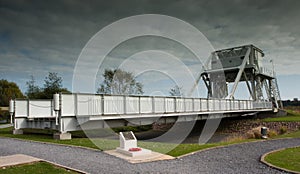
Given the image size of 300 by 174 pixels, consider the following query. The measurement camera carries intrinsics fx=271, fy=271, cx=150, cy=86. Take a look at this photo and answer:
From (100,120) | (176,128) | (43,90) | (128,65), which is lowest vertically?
(176,128)

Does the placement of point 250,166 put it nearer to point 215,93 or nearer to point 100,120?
point 100,120

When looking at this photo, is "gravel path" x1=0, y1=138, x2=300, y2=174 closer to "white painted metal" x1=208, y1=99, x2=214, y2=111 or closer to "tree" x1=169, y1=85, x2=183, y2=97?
"white painted metal" x1=208, y1=99, x2=214, y2=111

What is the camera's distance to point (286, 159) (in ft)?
33.2

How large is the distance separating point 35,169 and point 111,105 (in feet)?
31.7

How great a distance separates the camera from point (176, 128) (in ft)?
114

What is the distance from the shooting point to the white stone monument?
35.5 ft

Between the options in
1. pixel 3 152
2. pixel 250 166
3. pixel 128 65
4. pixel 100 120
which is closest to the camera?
pixel 250 166

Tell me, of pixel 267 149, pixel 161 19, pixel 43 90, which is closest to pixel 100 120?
pixel 267 149

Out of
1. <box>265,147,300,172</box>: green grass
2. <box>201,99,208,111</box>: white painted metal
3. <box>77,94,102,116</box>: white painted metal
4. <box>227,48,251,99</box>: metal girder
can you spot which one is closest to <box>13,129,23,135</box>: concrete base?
<box>77,94,102,116</box>: white painted metal

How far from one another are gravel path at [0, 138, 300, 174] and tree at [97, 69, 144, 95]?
1051 inches

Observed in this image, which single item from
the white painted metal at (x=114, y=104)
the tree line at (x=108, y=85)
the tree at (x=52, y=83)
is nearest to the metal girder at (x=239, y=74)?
the tree line at (x=108, y=85)

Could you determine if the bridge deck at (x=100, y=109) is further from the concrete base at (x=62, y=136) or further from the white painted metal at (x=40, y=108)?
the concrete base at (x=62, y=136)

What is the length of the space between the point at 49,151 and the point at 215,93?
139ft

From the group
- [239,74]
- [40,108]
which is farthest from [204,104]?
[239,74]
